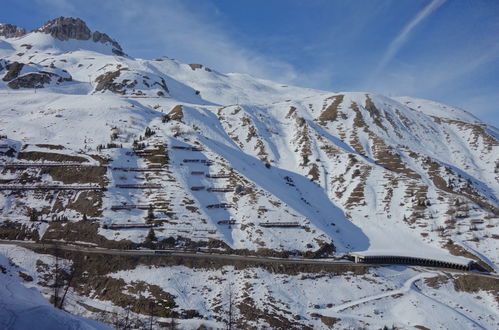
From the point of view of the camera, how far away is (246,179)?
95.1 meters

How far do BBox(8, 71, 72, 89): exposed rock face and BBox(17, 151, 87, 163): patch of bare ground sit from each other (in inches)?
4122

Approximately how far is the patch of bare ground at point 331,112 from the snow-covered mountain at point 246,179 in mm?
1584

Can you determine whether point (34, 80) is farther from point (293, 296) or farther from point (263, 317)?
point (263, 317)

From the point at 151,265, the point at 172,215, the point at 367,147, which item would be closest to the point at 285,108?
the point at 367,147

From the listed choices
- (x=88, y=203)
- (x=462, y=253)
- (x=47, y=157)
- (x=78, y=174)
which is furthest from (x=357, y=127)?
(x=47, y=157)

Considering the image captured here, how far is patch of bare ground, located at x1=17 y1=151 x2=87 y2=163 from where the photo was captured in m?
90.2

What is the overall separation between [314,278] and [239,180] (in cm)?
3754

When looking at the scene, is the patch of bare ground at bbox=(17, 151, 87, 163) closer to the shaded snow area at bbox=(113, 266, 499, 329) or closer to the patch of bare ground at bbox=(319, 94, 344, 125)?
the shaded snow area at bbox=(113, 266, 499, 329)

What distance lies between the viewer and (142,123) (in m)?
124

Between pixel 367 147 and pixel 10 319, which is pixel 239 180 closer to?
pixel 367 147

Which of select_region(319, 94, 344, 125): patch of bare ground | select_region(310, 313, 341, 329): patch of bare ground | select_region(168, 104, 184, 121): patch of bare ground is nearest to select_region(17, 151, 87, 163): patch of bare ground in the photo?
select_region(168, 104, 184, 121): patch of bare ground

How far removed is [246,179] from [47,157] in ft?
182

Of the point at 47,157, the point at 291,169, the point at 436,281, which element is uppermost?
the point at 291,169

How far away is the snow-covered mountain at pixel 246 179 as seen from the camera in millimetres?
75250
